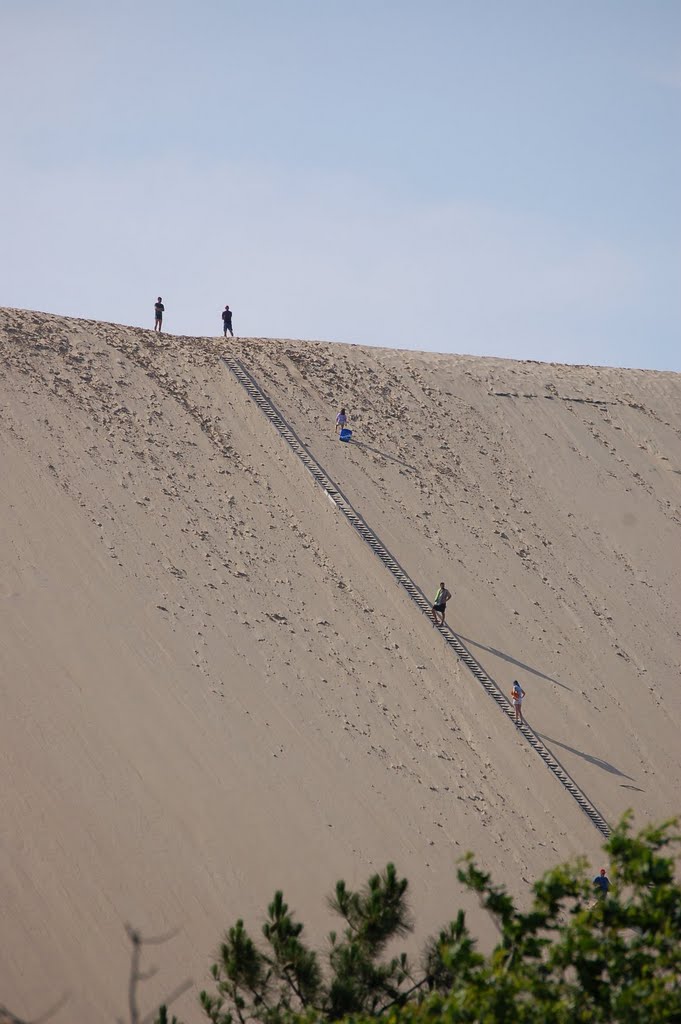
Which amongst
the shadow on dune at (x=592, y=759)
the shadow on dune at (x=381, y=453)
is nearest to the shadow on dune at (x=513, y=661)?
the shadow on dune at (x=592, y=759)

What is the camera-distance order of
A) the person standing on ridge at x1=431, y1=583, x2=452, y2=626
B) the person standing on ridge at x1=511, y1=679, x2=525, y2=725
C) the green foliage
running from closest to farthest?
the green foliage, the person standing on ridge at x1=511, y1=679, x2=525, y2=725, the person standing on ridge at x1=431, y1=583, x2=452, y2=626

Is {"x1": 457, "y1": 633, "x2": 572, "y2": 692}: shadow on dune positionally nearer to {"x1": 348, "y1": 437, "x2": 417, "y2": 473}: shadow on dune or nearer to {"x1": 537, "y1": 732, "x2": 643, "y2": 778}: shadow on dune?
{"x1": 537, "y1": 732, "x2": 643, "y2": 778}: shadow on dune

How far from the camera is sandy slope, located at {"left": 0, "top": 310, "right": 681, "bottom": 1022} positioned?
1639cm

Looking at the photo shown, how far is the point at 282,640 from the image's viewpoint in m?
22.1

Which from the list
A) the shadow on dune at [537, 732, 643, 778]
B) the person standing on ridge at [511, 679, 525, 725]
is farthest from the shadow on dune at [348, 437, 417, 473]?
the shadow on dune at [537, 732, 643, 778]

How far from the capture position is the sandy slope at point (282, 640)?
53.8 ft

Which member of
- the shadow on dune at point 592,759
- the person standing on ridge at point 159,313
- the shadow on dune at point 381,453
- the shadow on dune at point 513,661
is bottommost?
the shadow on dune at point 592,759

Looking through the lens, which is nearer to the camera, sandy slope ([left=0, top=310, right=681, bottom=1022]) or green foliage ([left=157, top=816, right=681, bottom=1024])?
green foliage ([left=157, top=816, right=681, bottom=1024])

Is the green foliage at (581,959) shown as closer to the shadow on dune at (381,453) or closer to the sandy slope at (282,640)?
the sandy slope at (282,640)

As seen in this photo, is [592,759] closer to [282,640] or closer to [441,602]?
[441,602]

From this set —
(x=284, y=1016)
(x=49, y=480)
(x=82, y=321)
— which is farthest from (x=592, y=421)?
(x=284, y=1016)

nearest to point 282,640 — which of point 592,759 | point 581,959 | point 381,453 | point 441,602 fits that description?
point 441,602

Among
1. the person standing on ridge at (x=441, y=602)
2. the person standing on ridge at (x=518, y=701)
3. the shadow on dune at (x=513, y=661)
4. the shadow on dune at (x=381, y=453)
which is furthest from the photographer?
the shadow on dune at (x=381, y=453)

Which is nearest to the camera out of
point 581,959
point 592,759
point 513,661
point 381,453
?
point 581,959
